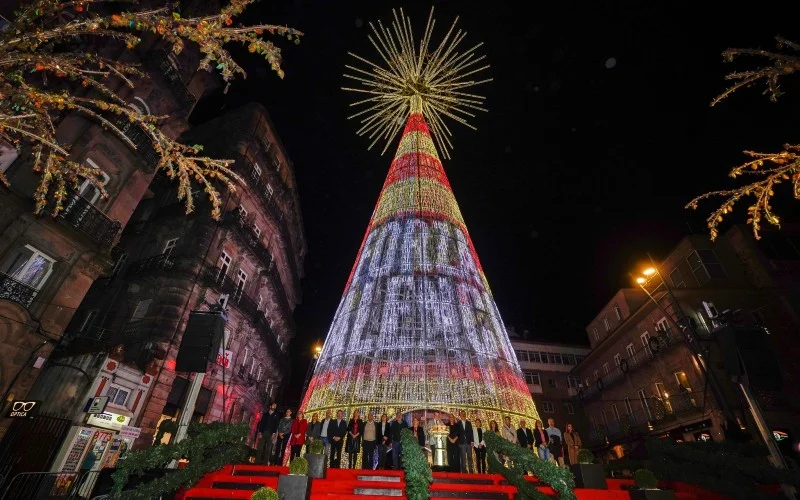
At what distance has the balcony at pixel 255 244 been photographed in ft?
72.0

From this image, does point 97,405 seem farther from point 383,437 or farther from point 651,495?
point 651,495

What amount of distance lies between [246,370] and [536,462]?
21271mm

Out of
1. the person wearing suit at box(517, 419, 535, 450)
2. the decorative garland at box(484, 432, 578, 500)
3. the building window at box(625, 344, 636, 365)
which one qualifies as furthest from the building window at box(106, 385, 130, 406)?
the building window at box(625, 344, 636, 365)

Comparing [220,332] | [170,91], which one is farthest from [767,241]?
[170,91]

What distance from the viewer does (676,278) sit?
995 inches

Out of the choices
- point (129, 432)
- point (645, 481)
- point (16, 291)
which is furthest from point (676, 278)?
point (16, 291)

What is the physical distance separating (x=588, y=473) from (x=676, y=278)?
23.2 meters

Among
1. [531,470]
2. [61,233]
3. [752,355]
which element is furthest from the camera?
[61,233]

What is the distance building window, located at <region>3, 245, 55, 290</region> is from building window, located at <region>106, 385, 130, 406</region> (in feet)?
15.7

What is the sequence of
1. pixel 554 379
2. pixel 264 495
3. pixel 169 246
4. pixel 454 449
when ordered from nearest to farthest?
pixel 264 495
pixel 454 449
pixel 169 246
pixel 554 379

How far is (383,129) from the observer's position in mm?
18031

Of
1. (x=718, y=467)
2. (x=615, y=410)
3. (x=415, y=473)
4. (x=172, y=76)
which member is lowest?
(x=415, y=473)

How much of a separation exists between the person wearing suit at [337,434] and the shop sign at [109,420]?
34.1 feet

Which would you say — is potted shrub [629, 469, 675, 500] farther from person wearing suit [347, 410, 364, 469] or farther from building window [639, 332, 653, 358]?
building window [639, 332, 653, 358]
